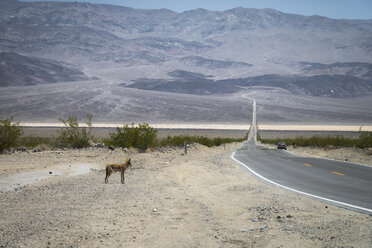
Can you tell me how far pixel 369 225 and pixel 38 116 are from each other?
122m


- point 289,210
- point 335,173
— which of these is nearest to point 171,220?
point 289,210

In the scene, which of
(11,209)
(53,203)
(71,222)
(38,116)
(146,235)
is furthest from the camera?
(38,116)

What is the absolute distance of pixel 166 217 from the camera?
722cm

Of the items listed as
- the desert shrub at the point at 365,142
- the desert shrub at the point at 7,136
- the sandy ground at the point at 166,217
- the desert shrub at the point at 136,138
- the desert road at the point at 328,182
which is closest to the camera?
the sandy ground at the point at 166,217

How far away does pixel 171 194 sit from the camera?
9.43 metres

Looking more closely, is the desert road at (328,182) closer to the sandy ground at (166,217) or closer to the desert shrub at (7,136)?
the sandy ground at (166,217)

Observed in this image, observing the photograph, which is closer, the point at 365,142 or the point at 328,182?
the point at 328,182

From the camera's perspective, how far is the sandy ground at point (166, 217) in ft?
19.0

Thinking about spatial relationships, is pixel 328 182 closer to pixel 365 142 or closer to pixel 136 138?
pixel 136 138

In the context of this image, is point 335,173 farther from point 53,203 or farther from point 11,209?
point 11,209

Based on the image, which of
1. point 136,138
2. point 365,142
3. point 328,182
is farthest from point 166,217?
point 365,142

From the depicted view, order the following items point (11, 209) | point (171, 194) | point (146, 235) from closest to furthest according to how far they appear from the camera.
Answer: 1. point (146, 235)
2. point (11, 209)
3. point (171, 194)

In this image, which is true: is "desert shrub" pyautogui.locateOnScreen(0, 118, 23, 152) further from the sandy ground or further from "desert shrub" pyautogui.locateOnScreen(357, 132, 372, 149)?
"desert shrub" pyautogui.locateOnScreen(357, 132, 372, 149)

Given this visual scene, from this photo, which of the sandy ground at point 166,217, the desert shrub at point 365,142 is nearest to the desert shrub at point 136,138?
the sandy ground at point 166,217
